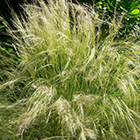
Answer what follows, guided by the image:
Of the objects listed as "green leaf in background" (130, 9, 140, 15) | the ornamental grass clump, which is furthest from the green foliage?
the ornamental grass clump

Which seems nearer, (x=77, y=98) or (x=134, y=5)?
(x=77, y=98)

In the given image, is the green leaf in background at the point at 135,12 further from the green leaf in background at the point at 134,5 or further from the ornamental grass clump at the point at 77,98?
the ornamental grass clump at the point at 77,98

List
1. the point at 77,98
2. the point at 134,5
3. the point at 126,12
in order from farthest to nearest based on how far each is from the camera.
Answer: the point at 126,12
the point at 134,5
the point at 77,98

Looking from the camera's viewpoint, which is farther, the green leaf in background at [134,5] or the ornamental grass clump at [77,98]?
the green leaf in background at [134,5]

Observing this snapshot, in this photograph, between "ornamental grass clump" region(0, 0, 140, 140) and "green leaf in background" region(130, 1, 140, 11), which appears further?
"green leaf in background" region(130, 1, 140, 11)

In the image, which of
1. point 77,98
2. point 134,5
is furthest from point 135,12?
point 77,98

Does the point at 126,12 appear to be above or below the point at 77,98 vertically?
below

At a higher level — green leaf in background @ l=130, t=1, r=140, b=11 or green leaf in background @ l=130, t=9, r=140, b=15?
green leaf in background @ l=130, t=1, r=140, b=11

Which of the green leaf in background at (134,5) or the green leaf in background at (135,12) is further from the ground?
the green leaf in background at (134,5)

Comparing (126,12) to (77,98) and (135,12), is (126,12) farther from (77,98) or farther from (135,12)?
(77,98)

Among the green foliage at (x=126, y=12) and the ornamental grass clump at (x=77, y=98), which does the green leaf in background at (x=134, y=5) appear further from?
the ornamental grass clump at (x=77, y=98)

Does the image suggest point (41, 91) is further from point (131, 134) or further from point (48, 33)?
point (131, 134)

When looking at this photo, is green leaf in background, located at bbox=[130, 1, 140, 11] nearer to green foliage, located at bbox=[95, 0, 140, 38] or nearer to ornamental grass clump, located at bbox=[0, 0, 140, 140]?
green foliage, located at bbox=[95, 0, 140, 38]

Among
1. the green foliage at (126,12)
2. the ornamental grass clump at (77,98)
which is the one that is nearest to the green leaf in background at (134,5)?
the green foliage at (126,12)
